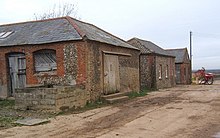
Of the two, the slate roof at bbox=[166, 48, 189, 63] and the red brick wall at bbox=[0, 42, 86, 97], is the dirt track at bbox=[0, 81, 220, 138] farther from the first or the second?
the slate roof at bbox=[166, 48, 189, 63]

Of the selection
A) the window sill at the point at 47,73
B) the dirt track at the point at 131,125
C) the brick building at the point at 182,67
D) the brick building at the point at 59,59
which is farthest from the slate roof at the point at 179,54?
the dirt track at the point at 131,125

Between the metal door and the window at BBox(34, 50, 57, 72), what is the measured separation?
1.08 m

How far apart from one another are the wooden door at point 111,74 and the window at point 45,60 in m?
3.39

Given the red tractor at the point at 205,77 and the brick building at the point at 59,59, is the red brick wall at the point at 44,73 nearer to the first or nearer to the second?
the brick building at the point at 59,59

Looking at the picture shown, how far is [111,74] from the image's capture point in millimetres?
20281

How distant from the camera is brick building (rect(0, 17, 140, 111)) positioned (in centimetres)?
1705

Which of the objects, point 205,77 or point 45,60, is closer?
point 45,60

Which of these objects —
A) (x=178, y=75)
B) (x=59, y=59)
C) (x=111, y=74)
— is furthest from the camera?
(x=178, y=75)

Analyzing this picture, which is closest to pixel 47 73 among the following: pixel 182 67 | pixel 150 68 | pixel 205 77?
pixel 150 68

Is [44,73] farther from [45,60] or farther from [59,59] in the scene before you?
[59,59]

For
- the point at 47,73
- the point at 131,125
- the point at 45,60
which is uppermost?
the point at 45,60

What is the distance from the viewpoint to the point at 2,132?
1016 cm

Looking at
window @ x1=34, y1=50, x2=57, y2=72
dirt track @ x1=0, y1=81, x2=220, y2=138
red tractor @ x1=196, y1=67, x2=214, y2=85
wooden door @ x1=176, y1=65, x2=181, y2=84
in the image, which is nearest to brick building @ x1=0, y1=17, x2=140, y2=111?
window @ x1=34, y1=50, x2=57, y2=72

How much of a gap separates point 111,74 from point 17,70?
601 cm
